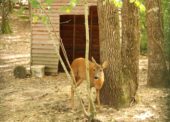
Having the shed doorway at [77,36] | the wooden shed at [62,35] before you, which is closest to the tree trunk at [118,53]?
the wooden shed at [62,35]

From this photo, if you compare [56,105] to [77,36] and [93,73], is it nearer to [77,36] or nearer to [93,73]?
→ [93,73]

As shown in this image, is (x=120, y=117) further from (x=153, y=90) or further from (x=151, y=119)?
(x=153, y=90)

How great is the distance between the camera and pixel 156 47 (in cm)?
977

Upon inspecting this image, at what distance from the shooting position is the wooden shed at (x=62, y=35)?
1291 cm

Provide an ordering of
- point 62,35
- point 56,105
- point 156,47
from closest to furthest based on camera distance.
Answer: point 56,105 < point 156,47 < point 62,35

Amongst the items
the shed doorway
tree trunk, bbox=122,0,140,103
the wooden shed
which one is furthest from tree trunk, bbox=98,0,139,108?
the shed doorway

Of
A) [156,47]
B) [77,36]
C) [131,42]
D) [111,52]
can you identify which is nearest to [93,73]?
[111,52]

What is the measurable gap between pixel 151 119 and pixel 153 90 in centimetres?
227

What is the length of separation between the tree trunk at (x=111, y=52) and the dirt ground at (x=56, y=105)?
23 cm

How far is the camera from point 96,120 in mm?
6965

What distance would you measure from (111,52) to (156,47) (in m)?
2.42

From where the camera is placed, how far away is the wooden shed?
12914mm

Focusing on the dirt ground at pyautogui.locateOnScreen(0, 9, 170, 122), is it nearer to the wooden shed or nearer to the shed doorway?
the wooden shed

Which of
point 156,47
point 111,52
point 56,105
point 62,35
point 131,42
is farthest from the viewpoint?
point 62,35
